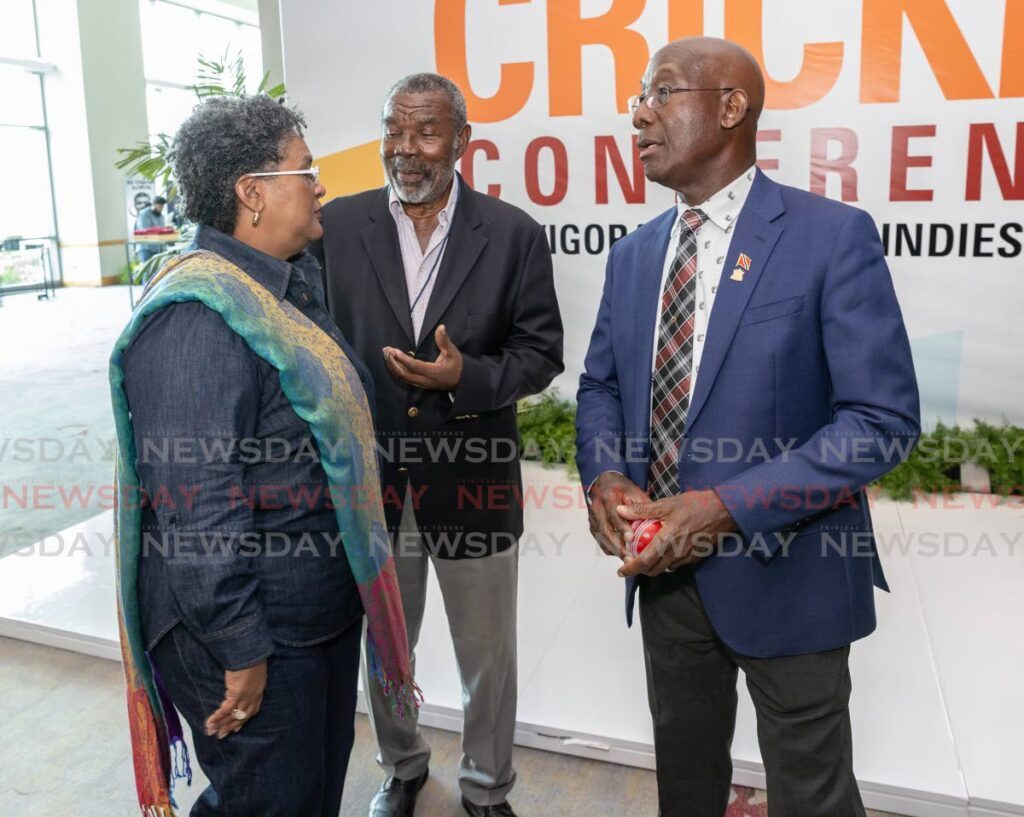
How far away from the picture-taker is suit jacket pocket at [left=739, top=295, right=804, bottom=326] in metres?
1.57

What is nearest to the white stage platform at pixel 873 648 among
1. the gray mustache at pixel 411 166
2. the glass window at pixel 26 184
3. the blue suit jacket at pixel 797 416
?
the blue suit jacket at pixel 797 416

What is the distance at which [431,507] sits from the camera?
7.42 feet

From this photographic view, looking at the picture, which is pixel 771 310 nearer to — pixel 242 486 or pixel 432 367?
pixel 432 367

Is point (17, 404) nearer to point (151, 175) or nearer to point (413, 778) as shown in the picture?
point (151, 175)

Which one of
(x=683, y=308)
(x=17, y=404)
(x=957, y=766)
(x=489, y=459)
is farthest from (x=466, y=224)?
(x=17, y=404)

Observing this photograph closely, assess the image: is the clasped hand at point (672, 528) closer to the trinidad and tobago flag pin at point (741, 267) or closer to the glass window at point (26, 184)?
the trinidad and tobago flag pin at point (741, 267)

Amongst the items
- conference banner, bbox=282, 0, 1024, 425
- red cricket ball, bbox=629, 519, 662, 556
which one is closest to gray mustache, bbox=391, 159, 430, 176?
red cricket ball, bbox=629, 519, 662, 556

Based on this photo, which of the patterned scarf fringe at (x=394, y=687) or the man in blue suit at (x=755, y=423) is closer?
the man in blue suit at (x=755, y=423)

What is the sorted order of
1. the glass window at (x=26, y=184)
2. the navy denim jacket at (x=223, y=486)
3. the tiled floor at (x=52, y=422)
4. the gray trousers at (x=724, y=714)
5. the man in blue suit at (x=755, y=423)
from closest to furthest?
the navy denim jacket at (x=223, y=486)
the man in blue suit at (x=755, y=423)
the gray trousers at (x=724, y=714)
the tiled floor at (x=52, y=422)
the glass window at (x=26, y=184)

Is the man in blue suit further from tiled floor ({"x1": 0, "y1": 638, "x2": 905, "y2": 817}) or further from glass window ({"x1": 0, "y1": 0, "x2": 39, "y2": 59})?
glass window ({"x1": 0, "y1": 0, "x2": 39, "y2": 59})

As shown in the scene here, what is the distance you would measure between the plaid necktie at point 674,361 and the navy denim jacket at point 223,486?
631 mm

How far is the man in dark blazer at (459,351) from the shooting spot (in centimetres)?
224

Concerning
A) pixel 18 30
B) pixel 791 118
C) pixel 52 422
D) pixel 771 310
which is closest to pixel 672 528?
pixel 771 310

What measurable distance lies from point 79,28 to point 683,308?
16569 mm
